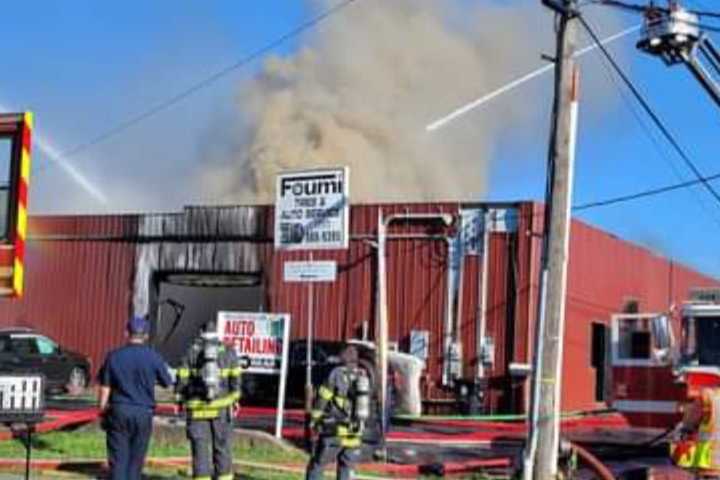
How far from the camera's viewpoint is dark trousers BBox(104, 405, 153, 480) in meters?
9.48

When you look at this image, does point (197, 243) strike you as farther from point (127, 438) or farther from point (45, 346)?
point (127, 438)

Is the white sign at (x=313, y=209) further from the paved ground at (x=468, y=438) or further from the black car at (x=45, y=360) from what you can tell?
the black car at (x=45, y=360)

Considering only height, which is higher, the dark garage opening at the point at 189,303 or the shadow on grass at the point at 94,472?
the dark garage opening at the point at 189,303

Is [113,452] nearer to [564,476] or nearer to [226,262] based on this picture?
[564,476]

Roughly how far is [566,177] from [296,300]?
16757 millimetres

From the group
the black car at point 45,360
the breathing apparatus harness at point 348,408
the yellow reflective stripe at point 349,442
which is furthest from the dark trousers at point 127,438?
the black car at point 45,360

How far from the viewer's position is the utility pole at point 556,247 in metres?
13.0

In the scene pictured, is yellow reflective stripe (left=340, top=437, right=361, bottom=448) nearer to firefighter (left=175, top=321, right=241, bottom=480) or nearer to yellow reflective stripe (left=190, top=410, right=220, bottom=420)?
firefighter (left=175, top=321, right=241, bottom=480)

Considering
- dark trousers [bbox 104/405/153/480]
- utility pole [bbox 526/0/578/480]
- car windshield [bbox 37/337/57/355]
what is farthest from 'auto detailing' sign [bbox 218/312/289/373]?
car windshield [bbox 37/337/57/355]

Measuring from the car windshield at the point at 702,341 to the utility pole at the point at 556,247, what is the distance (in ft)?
11.0

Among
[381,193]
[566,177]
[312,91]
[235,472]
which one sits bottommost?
[235,472]

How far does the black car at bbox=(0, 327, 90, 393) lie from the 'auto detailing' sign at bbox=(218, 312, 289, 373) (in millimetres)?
→ 10131

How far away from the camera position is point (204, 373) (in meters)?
11.3

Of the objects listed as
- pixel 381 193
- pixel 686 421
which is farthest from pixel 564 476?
pixel 381 193
